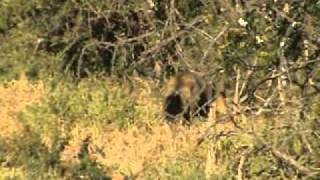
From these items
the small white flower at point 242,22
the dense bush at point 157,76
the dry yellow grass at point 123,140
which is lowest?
the dry yellow grass at point 123,140

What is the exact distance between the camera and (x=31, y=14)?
368 inches

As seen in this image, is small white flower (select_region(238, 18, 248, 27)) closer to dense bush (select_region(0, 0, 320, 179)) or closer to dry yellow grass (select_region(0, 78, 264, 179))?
dense bush (select_region(0, 0, 320, 179))

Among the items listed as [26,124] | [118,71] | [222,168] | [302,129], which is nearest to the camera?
[302,129]

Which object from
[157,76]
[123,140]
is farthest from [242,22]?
[157,76]

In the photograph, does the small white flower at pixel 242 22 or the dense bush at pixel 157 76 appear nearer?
the dense bush at pixel 157 76

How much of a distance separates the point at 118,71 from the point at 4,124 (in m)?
1.48

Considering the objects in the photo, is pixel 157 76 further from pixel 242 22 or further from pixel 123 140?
pixel 242 22

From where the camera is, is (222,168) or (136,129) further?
(136,129)

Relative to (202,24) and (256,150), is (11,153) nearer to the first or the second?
(202,24)

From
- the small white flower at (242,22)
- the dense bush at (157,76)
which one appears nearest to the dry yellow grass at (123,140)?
the dense bush at (157,76)

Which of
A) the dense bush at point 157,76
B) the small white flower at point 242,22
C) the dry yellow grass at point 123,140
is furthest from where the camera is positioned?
the dry yellow grass at point 123,140

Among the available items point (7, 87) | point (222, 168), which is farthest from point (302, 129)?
point (7, 87)

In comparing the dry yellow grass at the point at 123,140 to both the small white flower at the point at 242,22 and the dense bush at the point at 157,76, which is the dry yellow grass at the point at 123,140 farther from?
the small white flower at the point at 242,22

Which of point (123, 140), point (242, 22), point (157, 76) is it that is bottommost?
point (123, 140)
